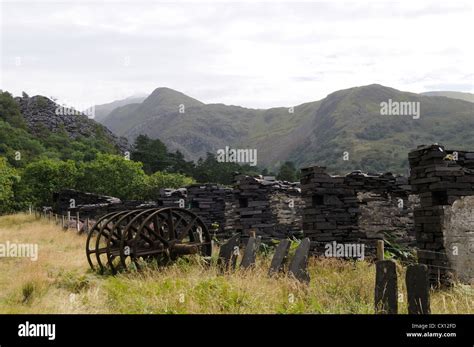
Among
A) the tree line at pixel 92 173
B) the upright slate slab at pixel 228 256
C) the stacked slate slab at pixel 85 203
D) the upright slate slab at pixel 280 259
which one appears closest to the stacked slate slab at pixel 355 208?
the upright slate slab at pixel 228 256

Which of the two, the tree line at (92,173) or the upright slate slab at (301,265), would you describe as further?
the tree line at (92,173)

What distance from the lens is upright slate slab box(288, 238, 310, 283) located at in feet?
27.8

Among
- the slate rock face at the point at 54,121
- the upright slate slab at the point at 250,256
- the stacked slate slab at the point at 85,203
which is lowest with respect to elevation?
the stacked slate slab at the point at 85,203

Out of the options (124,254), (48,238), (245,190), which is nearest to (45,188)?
(48,238)

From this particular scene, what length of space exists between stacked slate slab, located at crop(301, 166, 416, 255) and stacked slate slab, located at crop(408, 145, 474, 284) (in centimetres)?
337

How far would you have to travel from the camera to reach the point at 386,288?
643cm

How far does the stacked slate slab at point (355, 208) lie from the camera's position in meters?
13.2

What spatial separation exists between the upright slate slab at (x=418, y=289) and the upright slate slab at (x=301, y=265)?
2.45m

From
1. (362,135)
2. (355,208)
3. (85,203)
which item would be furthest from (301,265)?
(362,135)

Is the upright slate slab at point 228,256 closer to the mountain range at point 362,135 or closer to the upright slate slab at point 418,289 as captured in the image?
the upright slate slab at point 418,289

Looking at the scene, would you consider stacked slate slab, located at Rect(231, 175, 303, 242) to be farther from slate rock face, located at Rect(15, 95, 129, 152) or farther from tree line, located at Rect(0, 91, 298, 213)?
slate rock face, located at Rect(15, 95, 129, 152)

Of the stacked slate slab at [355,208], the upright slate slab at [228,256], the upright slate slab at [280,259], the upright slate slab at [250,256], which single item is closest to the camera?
the upright slate slab at [280,259]
